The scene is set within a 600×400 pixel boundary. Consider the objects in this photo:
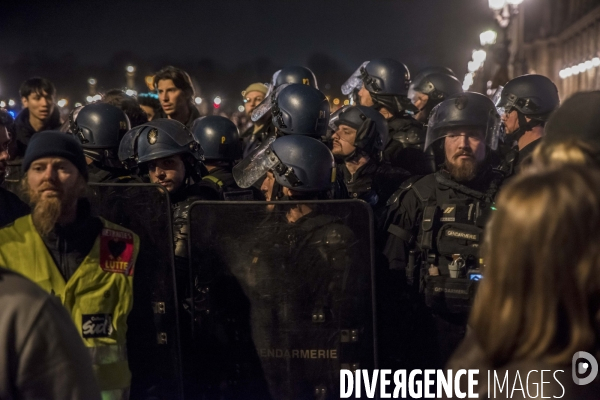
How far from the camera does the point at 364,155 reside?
704cm

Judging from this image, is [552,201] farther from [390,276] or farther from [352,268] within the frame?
[390,276]

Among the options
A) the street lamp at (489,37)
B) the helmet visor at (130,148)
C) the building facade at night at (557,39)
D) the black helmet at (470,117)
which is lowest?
the helmet visor at (130,148)

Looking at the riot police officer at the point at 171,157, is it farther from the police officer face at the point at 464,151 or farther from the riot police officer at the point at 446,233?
the police officer face at the point at 464,151

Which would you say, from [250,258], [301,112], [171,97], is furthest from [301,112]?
[250,258]

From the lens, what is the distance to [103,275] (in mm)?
3881

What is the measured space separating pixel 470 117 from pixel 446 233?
3.09 ft

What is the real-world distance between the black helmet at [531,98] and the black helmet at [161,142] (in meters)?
2.65

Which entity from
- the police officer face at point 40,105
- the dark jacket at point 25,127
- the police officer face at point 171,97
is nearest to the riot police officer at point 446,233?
the police officer face at point 171,97

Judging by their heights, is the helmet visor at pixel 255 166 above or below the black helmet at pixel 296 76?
below

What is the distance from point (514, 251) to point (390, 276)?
10.9 ft

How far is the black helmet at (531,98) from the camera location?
698 cm

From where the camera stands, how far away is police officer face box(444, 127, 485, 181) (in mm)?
5492

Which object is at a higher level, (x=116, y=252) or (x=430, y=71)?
(x=430, y=71)

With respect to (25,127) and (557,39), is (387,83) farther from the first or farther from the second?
(557,39)
